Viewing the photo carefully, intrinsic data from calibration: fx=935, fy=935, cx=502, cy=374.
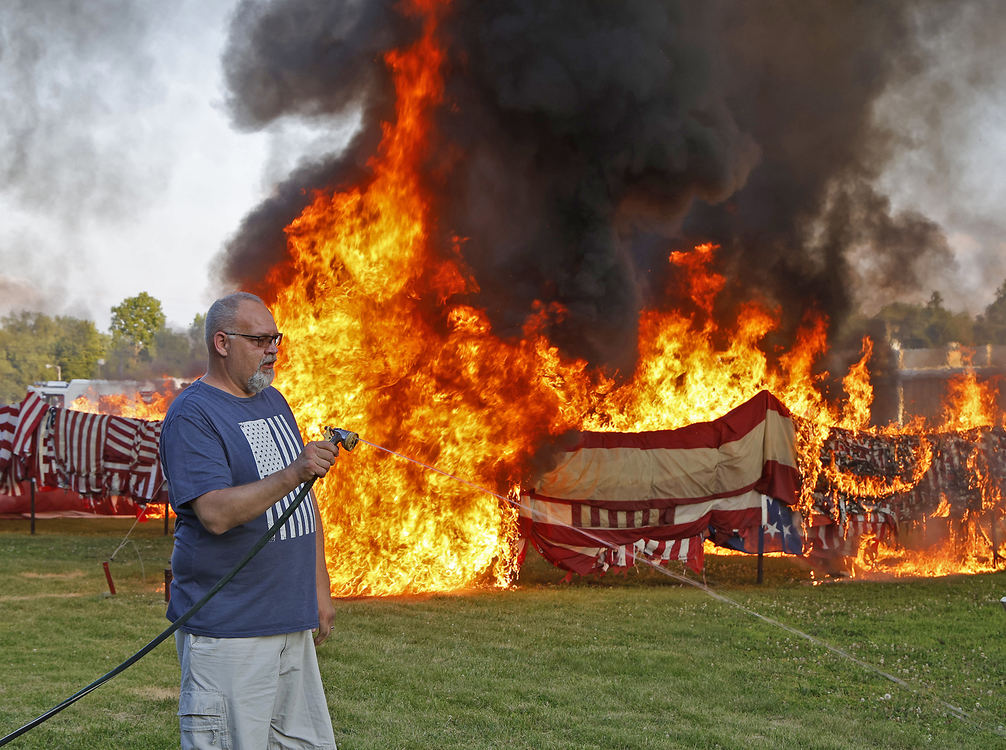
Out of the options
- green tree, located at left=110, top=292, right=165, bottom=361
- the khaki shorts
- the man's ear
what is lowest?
the khaki shorts

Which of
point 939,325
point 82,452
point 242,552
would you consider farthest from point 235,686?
point 939,325

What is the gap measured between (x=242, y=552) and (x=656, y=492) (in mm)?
8744

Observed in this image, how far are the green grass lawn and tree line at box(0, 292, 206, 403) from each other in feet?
234

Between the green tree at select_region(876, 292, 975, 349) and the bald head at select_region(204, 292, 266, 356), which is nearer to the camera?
the bald head at select_region(204, 292, 266, 356)

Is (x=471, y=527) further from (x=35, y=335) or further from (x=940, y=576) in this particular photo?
(x=35, y=335)

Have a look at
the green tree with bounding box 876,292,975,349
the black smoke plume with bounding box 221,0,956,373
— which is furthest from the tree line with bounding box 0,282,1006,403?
the black smoke plume with bounding box 221,0,956,373

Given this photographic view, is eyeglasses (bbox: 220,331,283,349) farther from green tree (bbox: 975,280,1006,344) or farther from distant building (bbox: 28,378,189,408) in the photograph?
green tree (bbox: 975,280,1006,344)

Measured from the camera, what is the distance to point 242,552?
3.12 meters

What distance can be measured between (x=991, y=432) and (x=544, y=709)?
1034 cm

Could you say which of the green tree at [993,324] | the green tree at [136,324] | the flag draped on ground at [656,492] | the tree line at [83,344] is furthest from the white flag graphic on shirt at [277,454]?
the green tree at [136,324]

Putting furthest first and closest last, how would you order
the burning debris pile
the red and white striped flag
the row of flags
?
the red and white striped flag → the row of flags → the burning debris pile

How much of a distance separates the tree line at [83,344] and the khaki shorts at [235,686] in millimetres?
77168

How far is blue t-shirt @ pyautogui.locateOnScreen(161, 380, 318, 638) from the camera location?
9.93 ft

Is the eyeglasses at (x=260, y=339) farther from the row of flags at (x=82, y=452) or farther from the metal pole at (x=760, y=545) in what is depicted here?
the row of flags at (x=82, y=452)
